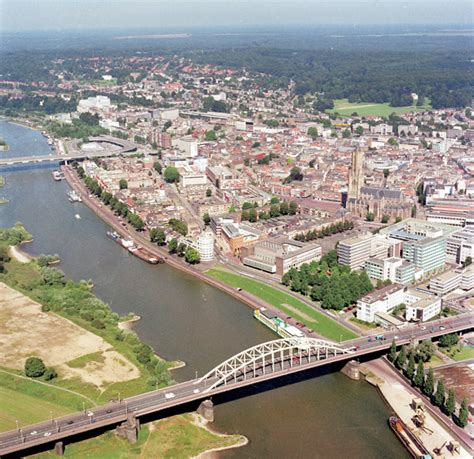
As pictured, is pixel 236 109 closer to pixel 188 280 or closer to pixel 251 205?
pixel 251 205

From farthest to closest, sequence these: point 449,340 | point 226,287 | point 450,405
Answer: point 226,287, point 449,340, point 450,405

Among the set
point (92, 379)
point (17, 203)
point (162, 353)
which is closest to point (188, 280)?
point (162, 353)

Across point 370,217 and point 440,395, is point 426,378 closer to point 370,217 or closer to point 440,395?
point 440,395

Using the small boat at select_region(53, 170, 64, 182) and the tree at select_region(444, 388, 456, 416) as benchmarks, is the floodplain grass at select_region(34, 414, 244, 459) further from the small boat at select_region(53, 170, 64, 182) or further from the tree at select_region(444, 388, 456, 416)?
the small boat at select_region(53, 170, 64, 182)

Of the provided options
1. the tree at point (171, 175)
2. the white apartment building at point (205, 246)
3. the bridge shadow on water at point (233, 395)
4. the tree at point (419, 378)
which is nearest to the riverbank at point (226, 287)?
the white apartment building at point (205, 246)

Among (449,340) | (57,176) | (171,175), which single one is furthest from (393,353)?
(57,176)

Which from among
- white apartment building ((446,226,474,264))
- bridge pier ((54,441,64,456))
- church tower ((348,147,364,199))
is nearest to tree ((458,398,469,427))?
bridge pier ((54,441,64,456))

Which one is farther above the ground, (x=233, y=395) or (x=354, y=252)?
(x=354, y=252)
